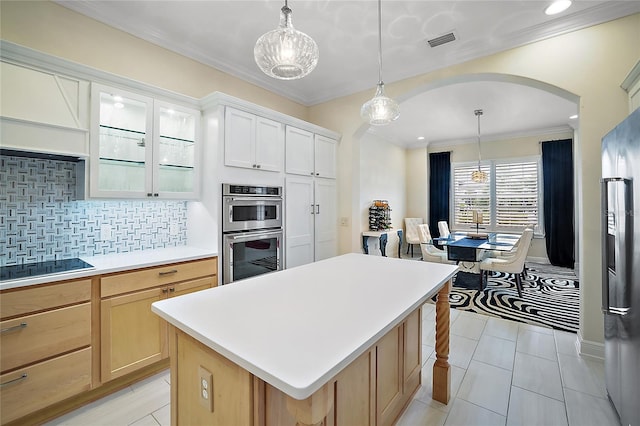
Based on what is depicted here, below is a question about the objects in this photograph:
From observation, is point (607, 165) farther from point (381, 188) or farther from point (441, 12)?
point (381, 188)

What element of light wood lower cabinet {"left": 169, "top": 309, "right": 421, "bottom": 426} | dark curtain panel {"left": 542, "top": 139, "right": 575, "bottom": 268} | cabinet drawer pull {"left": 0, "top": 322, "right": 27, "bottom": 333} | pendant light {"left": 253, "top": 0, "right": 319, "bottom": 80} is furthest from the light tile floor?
dark curtain panel {"left": 542, "top": 139, "right": 575, "bottom": 268}

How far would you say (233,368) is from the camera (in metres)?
0.94

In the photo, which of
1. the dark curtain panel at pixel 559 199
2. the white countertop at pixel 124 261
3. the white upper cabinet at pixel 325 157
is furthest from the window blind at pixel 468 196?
the white countertop at pixel 124 261

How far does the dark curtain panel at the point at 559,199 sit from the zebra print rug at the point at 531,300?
38.7 inches

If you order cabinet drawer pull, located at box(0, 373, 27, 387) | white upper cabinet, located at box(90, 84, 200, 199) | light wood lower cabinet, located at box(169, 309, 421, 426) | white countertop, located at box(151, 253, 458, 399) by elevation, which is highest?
white upper cabinet, located at box(90, 84, 200, 199)

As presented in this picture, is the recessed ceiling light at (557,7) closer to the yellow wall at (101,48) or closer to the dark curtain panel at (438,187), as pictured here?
the yellow wall at (101,48)

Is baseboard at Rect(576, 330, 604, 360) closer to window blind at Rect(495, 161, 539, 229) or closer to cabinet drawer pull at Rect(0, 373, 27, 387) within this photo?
cabinet drawer pull at Rect(0, 373, 27, 387)

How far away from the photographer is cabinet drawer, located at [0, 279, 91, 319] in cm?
156

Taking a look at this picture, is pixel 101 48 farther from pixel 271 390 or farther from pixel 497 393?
pixel 497 393

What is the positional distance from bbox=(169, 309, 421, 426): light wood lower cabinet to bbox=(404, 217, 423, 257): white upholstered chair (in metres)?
5.48

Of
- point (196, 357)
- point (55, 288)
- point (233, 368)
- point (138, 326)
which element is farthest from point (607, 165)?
point (55, 288)

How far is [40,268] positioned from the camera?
6.13 ft

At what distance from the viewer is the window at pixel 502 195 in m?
6.33

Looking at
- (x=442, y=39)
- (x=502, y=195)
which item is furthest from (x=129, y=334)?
(x=502, y=195)
